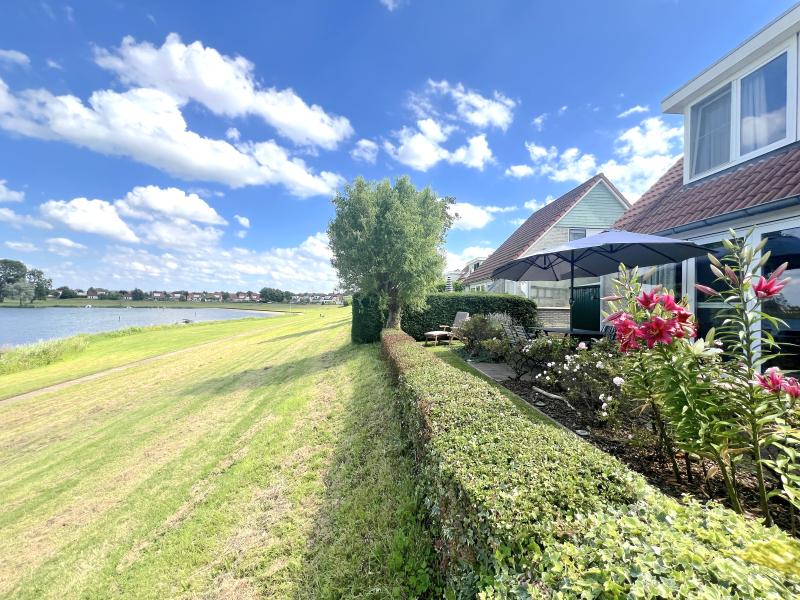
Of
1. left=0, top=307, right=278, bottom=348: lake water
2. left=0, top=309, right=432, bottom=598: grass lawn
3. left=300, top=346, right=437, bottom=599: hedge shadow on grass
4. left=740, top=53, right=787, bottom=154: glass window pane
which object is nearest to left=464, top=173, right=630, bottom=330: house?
left=740, top=53, right=787, bottom=154: glass window pane

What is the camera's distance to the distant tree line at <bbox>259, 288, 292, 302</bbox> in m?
98.4

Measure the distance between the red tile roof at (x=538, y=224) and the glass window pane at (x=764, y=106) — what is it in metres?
9.97

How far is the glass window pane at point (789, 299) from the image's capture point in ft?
15.8

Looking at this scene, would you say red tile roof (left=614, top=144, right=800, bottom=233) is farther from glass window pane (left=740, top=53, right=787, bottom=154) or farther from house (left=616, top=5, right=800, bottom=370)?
glass window pane (left=740, top=53, right=787, bottom=154)

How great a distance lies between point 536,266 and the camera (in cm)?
870

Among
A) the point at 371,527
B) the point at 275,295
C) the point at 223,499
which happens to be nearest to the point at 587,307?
the point at 371,527

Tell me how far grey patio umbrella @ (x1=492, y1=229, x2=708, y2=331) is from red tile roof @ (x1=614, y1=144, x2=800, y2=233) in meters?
0.95

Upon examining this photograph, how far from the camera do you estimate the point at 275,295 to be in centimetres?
9925

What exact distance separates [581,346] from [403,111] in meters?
14.0

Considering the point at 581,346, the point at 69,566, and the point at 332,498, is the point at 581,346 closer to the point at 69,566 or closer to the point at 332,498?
the point at 332,498

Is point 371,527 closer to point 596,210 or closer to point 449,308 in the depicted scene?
point 449,308

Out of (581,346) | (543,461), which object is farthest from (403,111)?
(543,461)

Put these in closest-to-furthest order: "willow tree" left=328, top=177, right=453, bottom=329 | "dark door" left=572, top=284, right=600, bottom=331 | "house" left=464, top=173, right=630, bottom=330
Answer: "dark door" left=572, top=284, right=600, bottom=331
"willow tree" left=328, top=177, right=453, bottom=329
"house" left=464, top=173, right=630, bottom=330

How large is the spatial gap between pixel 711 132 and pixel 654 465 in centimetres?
777
